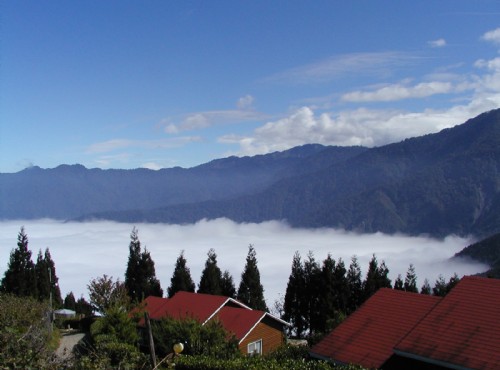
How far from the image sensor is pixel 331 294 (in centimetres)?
4419

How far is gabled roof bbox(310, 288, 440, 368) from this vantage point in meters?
18.3

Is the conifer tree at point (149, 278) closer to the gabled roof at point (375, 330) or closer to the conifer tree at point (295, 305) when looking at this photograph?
the conifer tree at point (295, 305)

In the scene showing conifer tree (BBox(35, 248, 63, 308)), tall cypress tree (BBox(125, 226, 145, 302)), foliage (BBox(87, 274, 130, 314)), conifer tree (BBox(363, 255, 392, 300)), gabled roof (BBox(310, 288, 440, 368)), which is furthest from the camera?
tall cypress tree (BBox(125, 226, 145, 302))

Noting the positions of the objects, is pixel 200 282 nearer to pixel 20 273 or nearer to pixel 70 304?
pixel 20 273

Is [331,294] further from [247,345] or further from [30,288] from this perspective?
[30,288]

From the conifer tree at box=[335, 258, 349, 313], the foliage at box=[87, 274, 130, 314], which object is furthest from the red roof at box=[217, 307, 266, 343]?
the conifer tree at box=[335, 258, 349, 313]

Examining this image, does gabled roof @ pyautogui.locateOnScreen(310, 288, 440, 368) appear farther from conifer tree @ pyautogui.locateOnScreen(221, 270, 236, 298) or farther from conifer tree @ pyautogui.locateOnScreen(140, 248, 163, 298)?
conifer tree @ pyautogui.locateOnScreen(140, 248, 163, 298)

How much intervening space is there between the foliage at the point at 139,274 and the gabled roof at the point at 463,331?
37.7m

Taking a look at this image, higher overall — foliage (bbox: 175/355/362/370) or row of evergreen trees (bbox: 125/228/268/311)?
foliage (bbox: 175/355/362/370)

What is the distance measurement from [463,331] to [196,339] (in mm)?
10157

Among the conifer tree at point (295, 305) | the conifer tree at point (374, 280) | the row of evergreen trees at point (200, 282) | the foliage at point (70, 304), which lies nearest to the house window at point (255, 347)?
the conifer tree at point (374, 280)

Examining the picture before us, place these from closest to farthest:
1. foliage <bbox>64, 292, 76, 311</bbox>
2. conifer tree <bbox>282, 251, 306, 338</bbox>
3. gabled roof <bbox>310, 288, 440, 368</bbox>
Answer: gabled roof <bbox>310, 288, 440, 368</bbox>, conifer tree <bbox>282, 251, 306, 338</bbox>, foliage <bbox>64, 292, 76, 311</bbox>

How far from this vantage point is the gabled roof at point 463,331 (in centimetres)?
1495

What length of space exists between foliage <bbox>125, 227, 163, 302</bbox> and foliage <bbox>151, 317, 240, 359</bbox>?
29032 mm
